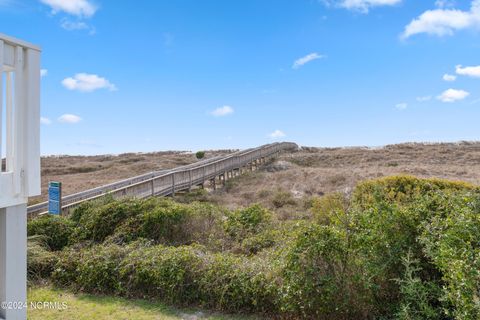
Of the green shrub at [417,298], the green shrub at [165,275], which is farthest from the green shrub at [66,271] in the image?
the green shrub at [417,298]

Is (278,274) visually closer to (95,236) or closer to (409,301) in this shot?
(409,301)

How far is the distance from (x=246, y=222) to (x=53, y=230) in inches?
171

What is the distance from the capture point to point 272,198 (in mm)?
14445

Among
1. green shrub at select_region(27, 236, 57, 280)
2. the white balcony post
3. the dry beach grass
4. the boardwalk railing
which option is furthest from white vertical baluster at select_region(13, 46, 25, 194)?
the dry beach grass

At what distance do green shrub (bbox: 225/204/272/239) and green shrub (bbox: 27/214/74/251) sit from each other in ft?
11.8

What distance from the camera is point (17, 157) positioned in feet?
10.2

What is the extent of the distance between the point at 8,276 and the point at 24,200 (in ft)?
2.28

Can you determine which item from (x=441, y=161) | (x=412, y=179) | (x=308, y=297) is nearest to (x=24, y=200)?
(x=308, y=297)

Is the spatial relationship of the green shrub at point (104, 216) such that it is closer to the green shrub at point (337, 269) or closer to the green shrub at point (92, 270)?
the green shrub at point (337, 269)

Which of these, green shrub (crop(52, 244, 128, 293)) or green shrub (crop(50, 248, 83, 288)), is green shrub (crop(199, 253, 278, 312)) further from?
green shrub (crop(50, 248, 83, 288))

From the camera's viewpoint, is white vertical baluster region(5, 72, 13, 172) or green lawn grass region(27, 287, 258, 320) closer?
white vertical baluster region(5, 72, 13, 172)

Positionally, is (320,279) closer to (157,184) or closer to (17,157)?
(17,157)

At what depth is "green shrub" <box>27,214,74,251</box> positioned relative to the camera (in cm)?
755

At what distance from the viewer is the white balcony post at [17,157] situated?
10.1 ft
